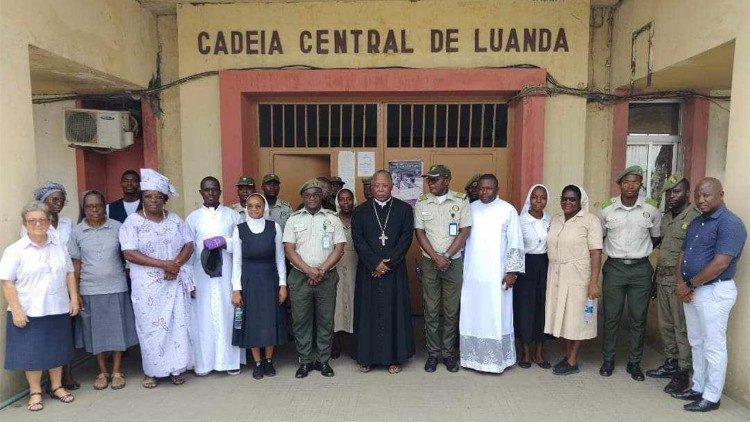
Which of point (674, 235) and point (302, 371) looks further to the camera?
point (302, 371)

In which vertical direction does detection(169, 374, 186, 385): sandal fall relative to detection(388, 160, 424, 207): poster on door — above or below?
below

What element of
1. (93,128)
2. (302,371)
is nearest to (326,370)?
(302,371)

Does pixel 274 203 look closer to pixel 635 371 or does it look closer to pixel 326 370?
pixel 326 370

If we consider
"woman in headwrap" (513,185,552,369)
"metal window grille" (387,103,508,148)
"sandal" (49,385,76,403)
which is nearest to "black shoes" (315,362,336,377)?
"woman in headwrap" (513,185,552,369)

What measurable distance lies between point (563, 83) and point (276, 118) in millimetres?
3259

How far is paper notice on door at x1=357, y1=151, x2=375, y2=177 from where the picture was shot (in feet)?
18.0

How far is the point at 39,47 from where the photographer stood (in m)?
3.69

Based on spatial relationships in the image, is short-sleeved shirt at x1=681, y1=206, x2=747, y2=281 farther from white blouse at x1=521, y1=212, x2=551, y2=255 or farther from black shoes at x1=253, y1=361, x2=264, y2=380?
black shoes at x1=253, y1=361, x2=264, y2=380

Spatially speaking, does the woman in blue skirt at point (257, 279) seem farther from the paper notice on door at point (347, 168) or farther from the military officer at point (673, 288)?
the military officer at point (673, 288)

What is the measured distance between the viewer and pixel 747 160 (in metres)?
3.34

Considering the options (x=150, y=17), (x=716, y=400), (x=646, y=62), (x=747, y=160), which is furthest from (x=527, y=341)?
(x=150, y=17)

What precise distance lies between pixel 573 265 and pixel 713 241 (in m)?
0.97

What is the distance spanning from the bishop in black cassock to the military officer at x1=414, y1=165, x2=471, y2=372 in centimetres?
16

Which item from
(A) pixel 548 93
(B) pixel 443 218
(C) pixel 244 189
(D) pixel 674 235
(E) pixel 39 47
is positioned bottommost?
(D) pixel 674 235
